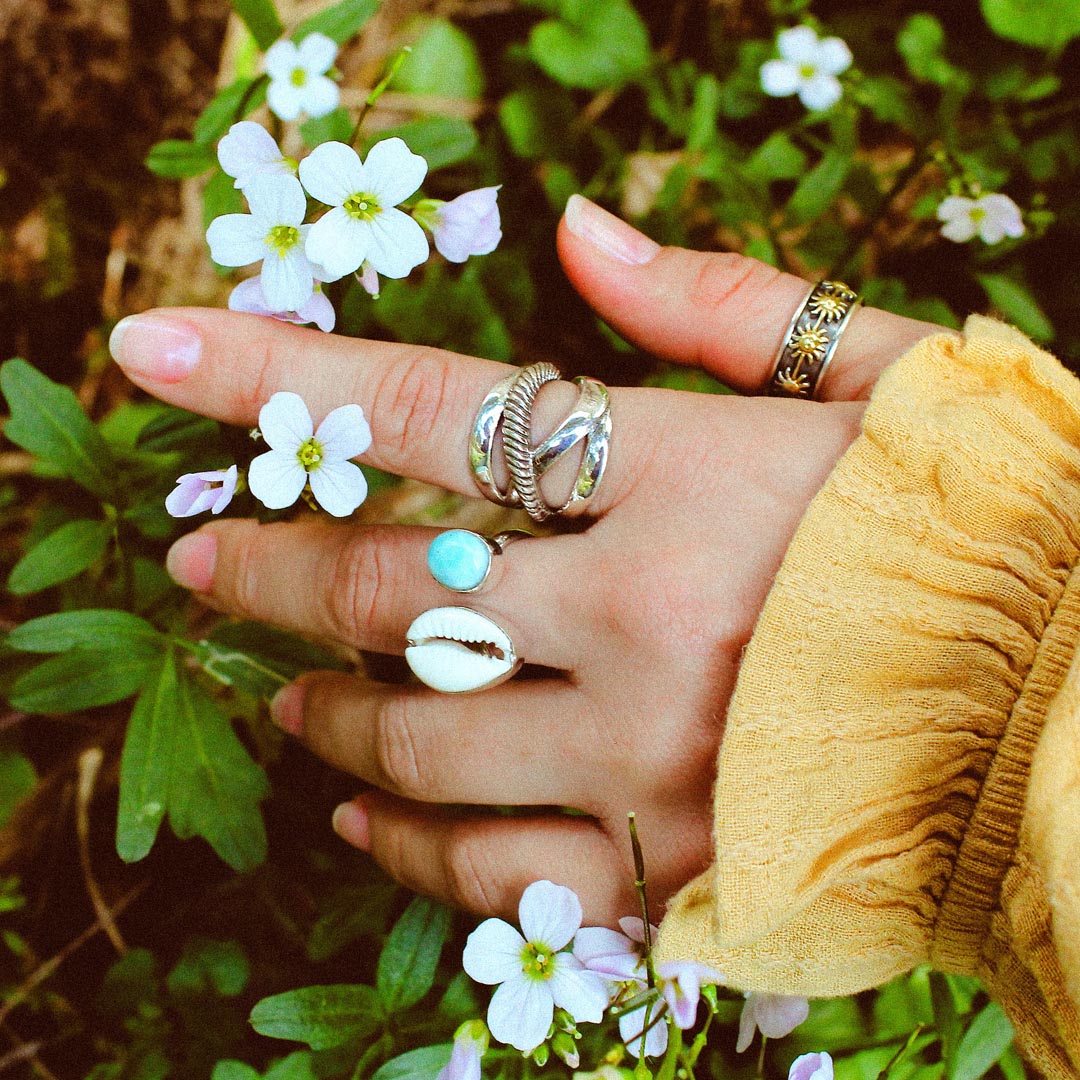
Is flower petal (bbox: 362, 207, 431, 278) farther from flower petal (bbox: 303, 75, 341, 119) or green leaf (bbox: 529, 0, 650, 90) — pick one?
green leaf (bbox: 529, 0, 650, 90)

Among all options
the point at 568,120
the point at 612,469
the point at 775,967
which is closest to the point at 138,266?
the point at 568,120

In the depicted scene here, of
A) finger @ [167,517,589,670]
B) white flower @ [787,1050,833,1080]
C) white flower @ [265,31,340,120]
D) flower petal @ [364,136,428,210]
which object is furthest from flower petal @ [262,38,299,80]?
white flower @ [787,1050,833,1080]

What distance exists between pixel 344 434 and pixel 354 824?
585mm

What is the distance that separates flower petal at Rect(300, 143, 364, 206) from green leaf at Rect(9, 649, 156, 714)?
2.46 feet

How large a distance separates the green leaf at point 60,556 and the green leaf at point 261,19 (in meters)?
0.78

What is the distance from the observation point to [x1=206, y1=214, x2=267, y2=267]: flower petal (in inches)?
39.4

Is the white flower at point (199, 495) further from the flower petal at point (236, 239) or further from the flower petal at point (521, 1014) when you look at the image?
the flower petal at point (521, 1014)

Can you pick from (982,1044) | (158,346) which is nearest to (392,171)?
(158,346)

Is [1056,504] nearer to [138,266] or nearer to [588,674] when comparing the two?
[588,674]

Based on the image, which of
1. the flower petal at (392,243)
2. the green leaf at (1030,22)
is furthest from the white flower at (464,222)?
the green leaf at (1030,22)

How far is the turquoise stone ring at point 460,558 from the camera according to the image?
104cm

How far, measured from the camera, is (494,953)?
105 cm

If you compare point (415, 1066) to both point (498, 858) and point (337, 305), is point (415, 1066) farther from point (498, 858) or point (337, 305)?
point (337, 305)

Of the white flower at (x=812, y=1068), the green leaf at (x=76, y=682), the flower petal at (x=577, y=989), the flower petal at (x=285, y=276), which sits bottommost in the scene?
the white flower at (x=812, y=1068)
